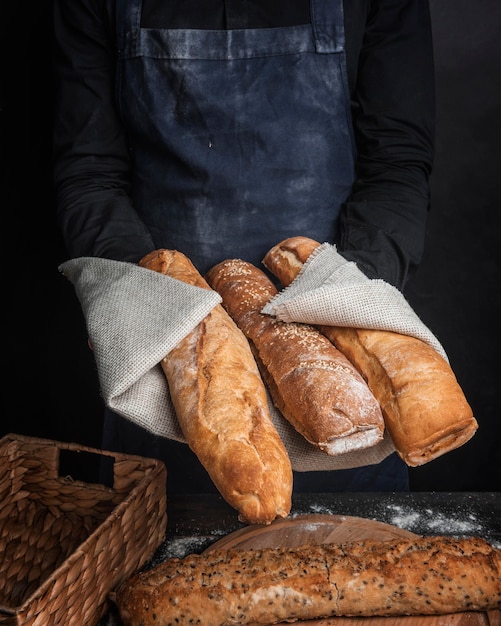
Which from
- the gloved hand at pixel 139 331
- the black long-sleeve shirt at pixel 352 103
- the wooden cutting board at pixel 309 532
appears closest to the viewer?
the gloved hand at pixel 139 331

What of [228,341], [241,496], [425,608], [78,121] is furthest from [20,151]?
[425,608]

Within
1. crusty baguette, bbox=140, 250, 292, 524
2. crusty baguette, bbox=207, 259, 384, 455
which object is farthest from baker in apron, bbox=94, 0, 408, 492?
crusty baguette, bbox=140, 250, 292, 524

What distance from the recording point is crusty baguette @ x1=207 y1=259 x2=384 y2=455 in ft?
3.76

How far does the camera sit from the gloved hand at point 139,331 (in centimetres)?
120

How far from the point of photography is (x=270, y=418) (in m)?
1.23

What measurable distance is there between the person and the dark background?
483 mm

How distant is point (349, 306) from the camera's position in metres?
1.26

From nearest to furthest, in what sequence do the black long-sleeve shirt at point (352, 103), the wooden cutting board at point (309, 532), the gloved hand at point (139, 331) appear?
1. the gloved hand at point (139, 331)
2. the wooden cutting board at point (309, 532)
3. the black long-sleeve shirt at point (352, 103)

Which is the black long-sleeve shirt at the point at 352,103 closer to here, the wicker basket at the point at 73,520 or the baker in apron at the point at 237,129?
the baker in apron at the point at 237,129

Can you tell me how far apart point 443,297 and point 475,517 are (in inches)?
42.9

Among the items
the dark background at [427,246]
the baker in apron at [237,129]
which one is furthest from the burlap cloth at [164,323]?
the dark background at [427,246]

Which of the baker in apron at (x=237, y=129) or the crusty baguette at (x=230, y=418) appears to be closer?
the crusty baguette at (x=230, y=418)

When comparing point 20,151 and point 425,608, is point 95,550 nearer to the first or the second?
point 425,608

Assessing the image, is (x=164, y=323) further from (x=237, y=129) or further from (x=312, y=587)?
(x=237, y=129)
